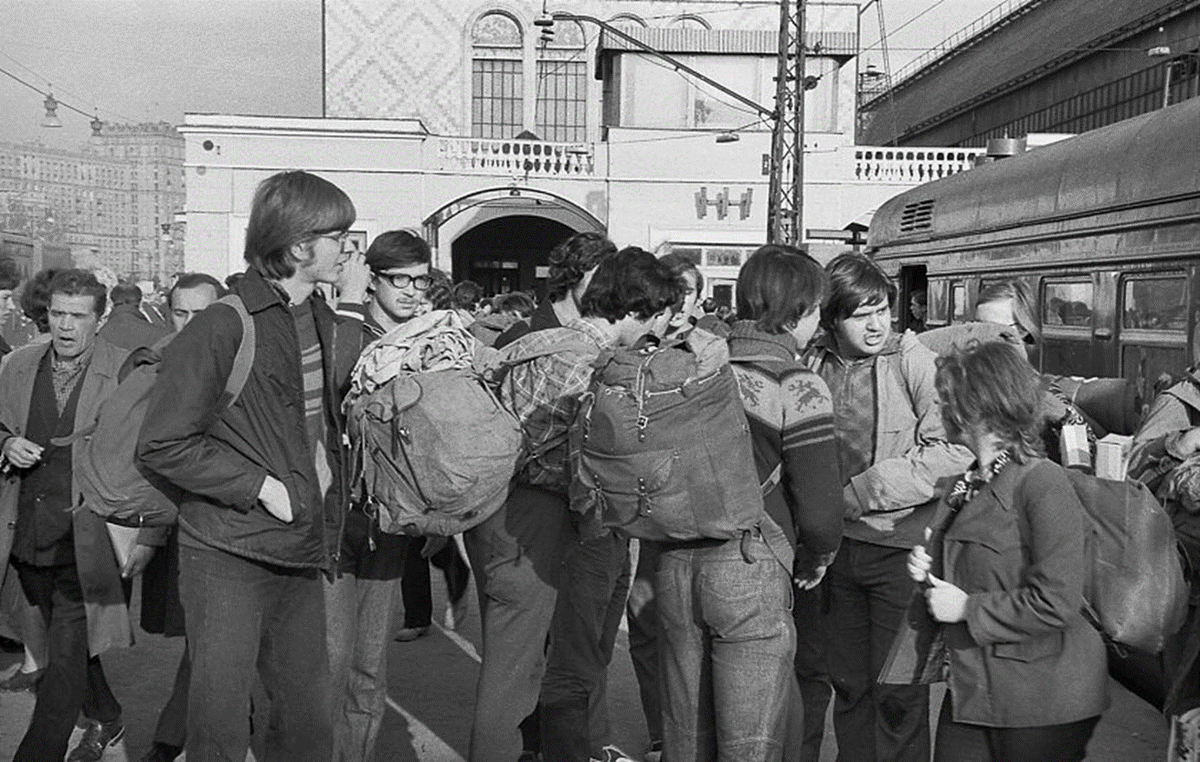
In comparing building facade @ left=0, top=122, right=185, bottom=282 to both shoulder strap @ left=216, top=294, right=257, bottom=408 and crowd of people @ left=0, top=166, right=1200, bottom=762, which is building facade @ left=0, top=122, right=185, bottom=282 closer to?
crowd of people @ left=0, top=166, right=1200, bottom=762

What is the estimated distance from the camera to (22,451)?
5.19 metres

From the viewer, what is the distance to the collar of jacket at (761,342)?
4.20 meters

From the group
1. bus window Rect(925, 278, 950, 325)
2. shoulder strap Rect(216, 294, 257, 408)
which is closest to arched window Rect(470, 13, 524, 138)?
bus window Rect(925, 278, 950, 325)

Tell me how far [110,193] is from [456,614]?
103 meters

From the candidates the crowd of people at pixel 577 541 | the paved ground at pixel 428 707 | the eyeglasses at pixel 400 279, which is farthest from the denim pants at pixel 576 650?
the eyeglasses at pixel 400 279

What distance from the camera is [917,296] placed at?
45.6 feet

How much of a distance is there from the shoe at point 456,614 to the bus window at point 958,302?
5790mm

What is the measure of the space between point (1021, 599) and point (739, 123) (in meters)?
30.7

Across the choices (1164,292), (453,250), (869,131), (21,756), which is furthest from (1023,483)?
(869,131)

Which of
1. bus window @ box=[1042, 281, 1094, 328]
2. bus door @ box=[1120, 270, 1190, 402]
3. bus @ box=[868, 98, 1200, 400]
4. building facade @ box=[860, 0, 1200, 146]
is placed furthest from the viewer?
building facade @ box=[860, 0, 1200, 146]

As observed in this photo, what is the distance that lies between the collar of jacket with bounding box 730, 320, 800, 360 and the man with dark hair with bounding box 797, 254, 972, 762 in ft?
1.98

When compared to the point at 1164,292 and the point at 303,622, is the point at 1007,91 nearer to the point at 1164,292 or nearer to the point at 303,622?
the point at 1164,292

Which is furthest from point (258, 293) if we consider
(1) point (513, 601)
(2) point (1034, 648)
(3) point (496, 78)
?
(3) point (496, 78)

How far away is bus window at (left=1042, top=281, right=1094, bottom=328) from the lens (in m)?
9.30
